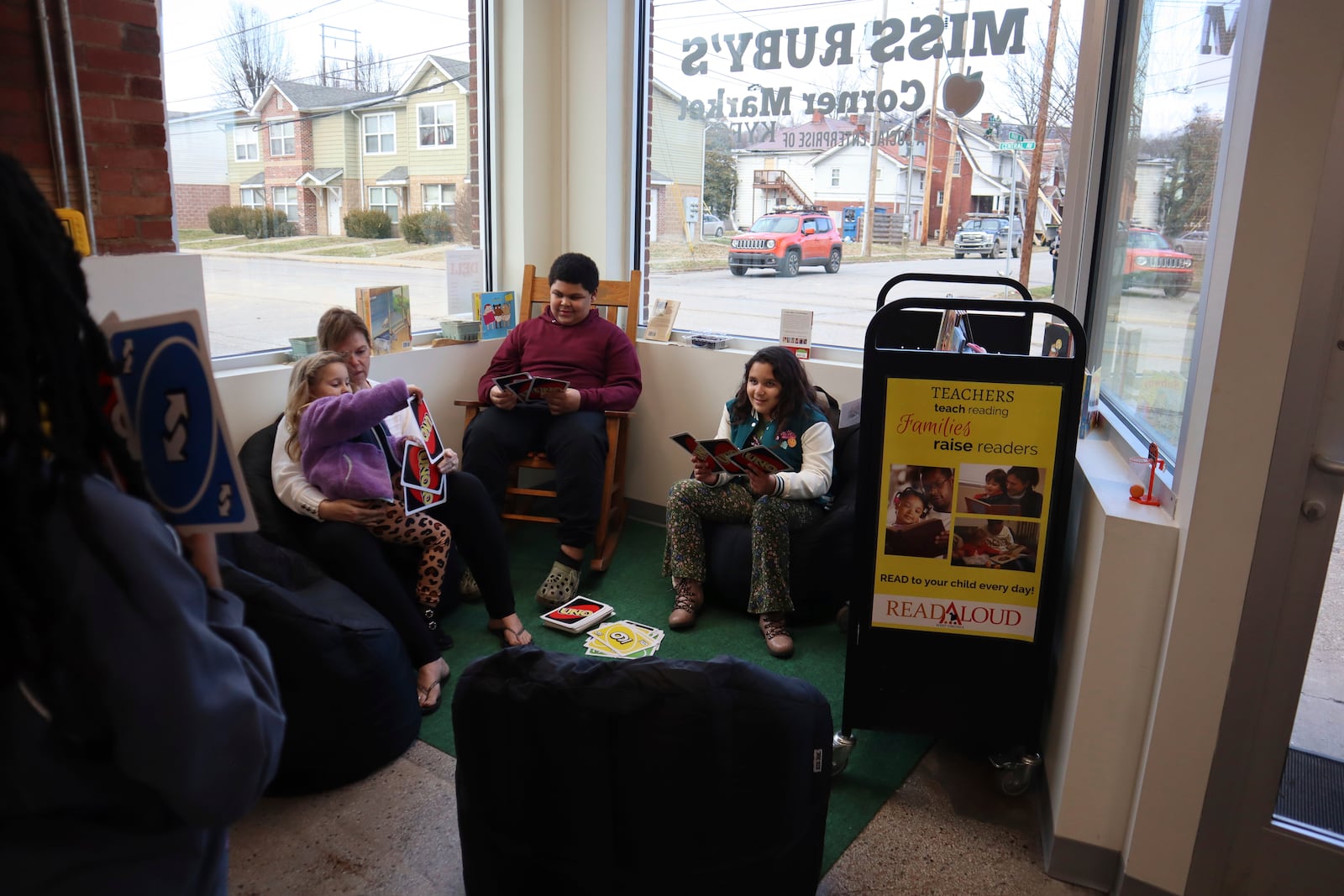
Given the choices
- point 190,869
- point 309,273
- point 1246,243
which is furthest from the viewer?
point 309,273

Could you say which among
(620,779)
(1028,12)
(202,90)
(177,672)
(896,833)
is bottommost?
(896,833)

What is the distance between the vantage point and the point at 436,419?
3.94 meters

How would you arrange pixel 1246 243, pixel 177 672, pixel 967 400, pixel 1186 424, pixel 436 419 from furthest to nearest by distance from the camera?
pixel 436 419, pixel 967 400, pixel 1186 424, pixel 1246 243, pixel 177 672

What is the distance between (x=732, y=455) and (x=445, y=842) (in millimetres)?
1385

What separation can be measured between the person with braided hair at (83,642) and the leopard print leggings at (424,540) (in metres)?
1.98

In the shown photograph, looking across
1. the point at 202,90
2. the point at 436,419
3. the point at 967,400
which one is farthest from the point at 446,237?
the point at 967,400

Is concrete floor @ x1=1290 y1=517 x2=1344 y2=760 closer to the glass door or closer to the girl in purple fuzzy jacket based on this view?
the glass door

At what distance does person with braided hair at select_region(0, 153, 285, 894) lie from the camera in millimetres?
731

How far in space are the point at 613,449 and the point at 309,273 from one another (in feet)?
4.43

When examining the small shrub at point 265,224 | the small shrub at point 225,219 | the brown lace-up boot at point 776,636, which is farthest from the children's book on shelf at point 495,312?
the brown lace-up boot at point 776,636

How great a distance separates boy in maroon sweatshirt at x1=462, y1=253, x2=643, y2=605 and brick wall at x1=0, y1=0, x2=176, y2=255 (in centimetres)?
127

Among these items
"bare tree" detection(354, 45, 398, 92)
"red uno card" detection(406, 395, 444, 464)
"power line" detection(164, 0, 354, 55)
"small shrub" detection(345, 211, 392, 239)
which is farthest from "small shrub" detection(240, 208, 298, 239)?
"red uno card" detection(406, 395, 444, 464)

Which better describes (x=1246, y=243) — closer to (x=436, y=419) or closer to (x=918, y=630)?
(x=918, y=630)

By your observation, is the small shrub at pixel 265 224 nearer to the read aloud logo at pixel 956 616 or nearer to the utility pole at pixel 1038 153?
the read aloud logo at pixel 956 616
